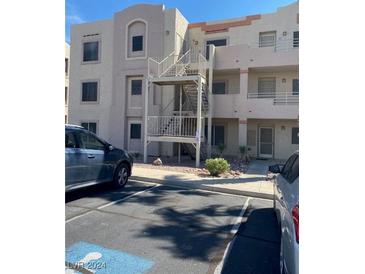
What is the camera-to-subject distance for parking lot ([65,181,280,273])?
3520 millimetres

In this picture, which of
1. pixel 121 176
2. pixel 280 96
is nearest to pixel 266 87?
pixel 280 96

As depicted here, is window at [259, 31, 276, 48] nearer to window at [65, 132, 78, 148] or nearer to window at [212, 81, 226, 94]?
window at [212, 81, 226, 94]

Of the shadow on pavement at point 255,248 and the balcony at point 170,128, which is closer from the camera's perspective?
the shadow on pavement at point 255,248

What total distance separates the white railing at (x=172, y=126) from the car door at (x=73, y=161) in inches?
274

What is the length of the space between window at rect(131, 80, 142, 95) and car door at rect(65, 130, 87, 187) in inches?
410

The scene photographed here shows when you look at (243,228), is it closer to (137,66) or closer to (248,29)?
(137,66)

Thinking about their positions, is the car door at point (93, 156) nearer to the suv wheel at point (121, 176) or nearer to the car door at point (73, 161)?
the car door at point (73, 161)

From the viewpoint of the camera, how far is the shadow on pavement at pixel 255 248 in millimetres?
3473

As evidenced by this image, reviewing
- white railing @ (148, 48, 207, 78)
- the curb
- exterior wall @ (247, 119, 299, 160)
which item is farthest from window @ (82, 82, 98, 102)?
exterior wall @ (247, 119, 299, 160)

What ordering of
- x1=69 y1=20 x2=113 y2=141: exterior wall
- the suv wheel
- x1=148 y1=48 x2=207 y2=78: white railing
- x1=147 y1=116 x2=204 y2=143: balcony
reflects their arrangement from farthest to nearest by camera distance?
x1=69 y1=20 x2=113 y2=141: exterior wall → x1=148 y1=48 x2=207 y2=78: white railing → x1=147 y1=116 x2=204 y2=143: balcony → the suv wheel

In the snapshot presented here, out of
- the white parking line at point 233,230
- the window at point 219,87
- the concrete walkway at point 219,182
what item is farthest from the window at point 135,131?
the white parking line at point 233,230

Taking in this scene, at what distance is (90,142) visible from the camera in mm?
6629
